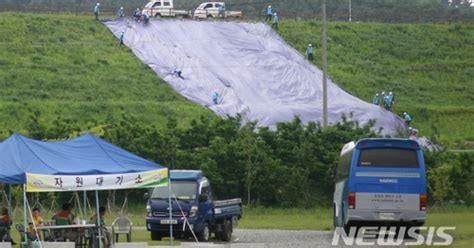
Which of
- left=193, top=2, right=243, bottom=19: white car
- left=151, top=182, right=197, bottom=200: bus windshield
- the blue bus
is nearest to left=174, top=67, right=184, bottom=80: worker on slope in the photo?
left=193, top=2, right=243, bottom=19: white car

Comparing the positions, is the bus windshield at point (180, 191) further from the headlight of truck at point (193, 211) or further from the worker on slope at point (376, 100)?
the worker on slope at point (376, 100)

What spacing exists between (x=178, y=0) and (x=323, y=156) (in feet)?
299

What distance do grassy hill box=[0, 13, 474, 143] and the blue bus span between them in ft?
93.7

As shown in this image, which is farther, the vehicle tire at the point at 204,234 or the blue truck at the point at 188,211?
the vehicle tire at the point at 204,234

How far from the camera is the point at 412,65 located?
8131cm

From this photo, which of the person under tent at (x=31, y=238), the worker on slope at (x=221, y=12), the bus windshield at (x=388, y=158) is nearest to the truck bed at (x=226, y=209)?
the bus windshield at (x=388, y=158)

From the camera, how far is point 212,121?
166 feet

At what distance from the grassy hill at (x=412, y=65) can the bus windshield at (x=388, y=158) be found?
30.8 m

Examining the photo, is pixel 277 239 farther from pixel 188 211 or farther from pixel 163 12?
pixel 163 12

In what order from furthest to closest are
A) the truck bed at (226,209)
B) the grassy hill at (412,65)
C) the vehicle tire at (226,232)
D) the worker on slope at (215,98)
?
the grassy hill at (412,65) → the worker on slope at (215,98) → the vehicle tire at (226,232) → the truck bed at (226,209)

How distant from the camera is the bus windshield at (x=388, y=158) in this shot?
2977 centimetres

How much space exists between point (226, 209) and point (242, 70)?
122 feet

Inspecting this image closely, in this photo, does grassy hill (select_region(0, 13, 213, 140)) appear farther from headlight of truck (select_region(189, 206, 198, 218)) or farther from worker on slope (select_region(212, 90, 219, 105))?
headlight of truck (select_region(189, 206, 198, 218))

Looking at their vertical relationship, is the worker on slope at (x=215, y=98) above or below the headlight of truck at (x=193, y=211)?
below
